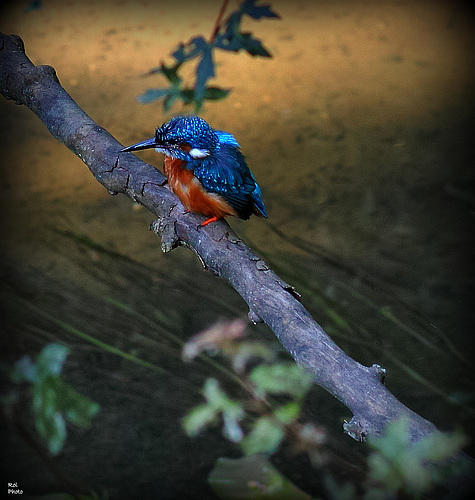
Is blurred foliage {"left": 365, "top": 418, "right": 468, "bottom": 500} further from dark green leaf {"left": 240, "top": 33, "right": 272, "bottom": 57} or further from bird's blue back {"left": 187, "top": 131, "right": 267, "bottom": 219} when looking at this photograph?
dark green leaf {"left": 240, "top": 33, "right": 272, "bottom": 57}

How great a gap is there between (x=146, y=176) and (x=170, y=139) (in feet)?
0.36

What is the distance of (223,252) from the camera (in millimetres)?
1320

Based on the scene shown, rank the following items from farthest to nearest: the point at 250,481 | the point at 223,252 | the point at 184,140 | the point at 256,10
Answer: the point at 256,10 → the point at 250,481 → the point at 184,140 → the point at 223,252

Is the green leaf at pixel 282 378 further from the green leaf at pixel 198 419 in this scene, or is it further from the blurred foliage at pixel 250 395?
the green leaf at pixel 198 419

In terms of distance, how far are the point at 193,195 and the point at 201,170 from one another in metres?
0.07

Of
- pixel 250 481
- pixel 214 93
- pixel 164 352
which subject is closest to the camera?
pixel 250 481

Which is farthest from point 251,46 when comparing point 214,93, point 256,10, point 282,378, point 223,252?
point 282,378

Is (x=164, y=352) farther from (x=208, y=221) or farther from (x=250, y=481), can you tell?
(x=208, y=221)

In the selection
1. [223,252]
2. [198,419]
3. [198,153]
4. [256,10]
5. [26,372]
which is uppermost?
[256,10]

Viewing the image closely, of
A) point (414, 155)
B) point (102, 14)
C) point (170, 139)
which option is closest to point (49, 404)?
point (170, 139)

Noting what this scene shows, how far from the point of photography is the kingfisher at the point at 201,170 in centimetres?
140

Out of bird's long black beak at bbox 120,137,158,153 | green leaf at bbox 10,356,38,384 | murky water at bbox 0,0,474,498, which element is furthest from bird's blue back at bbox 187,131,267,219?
murky water at bbox 0,0,474,498

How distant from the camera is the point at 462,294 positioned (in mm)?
2305

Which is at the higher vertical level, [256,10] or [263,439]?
[256,10]
